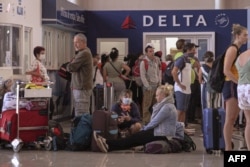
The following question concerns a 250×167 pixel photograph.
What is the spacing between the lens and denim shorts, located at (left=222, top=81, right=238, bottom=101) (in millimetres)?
7477

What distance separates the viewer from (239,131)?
11609 mm

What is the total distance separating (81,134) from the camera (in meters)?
9.02

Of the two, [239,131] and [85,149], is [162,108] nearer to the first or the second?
[85,149]

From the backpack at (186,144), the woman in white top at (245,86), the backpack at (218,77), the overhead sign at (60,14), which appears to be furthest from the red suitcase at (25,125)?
the overhead sign at (60,14)

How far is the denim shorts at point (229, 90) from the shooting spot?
7.48m

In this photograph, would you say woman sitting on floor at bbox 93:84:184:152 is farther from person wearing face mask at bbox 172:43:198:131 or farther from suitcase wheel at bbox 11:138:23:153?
person wearing face mask at bbox 172:43:198:131

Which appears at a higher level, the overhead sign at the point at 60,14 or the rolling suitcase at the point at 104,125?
the overhead sign at the point at 60,14

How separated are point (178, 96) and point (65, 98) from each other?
5316 mm

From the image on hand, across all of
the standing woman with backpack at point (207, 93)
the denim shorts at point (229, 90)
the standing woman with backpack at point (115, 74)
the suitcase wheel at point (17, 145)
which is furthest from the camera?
the standing woman with backpack at point (115, 74)

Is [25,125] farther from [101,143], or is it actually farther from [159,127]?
[159,127]

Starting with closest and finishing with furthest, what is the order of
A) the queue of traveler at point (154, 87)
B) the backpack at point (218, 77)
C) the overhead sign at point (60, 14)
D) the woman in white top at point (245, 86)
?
the woman in white top at point (245, 86) < the queue of traveler at point (154, 87) < the backpack at point (218, 77) < the overhead sign at point (60, 14)

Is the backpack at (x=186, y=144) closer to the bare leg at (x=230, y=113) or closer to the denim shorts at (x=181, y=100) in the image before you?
the denim shorts at (x=181, y=100)

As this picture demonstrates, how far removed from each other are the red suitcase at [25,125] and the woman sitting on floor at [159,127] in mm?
959

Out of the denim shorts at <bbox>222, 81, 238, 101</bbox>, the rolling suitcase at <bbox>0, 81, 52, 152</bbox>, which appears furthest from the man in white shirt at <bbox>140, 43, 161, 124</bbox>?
the denim shorts at <bbox>222, 81, 238, 101</bbox>
